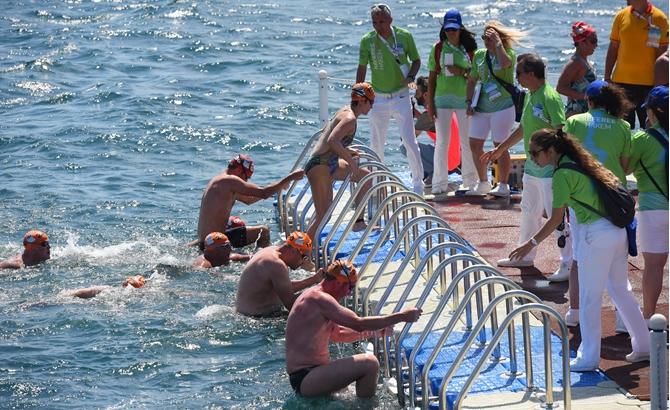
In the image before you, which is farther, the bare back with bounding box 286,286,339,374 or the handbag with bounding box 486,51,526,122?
the handbag with bounding box 486,51,526,122

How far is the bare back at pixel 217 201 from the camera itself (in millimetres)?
10316

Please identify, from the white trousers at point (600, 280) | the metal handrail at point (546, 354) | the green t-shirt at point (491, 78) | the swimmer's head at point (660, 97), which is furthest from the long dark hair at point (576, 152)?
the green t-shirt at point (491, 78)

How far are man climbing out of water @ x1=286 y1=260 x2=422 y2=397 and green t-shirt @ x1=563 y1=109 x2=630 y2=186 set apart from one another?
1.92 m

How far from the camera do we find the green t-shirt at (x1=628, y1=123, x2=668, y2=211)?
6.33m

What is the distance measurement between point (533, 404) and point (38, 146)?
13.3 m

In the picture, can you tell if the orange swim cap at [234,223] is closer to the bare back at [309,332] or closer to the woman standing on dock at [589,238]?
the bare back at [309,332]

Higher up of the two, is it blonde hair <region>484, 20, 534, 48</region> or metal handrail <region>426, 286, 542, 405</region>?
blonde hair <region>484, 20, 534, 48</region>

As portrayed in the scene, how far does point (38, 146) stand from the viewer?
1691 cm

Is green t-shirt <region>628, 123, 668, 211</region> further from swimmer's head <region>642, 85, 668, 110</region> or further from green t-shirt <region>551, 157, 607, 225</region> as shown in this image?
green t-shirt <region>551, 157, 607, 225</region>

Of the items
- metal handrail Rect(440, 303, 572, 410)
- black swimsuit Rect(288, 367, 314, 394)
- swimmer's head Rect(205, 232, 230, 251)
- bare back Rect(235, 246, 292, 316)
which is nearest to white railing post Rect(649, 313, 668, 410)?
metal handrail Rect(440, 303, 572, 410)

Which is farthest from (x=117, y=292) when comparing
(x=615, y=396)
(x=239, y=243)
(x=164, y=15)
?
(x=164, y=15)

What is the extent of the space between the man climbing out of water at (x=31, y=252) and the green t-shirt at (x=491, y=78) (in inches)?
201

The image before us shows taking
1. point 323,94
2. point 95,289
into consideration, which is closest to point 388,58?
point 323,94

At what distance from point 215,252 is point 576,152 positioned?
4.85 m
